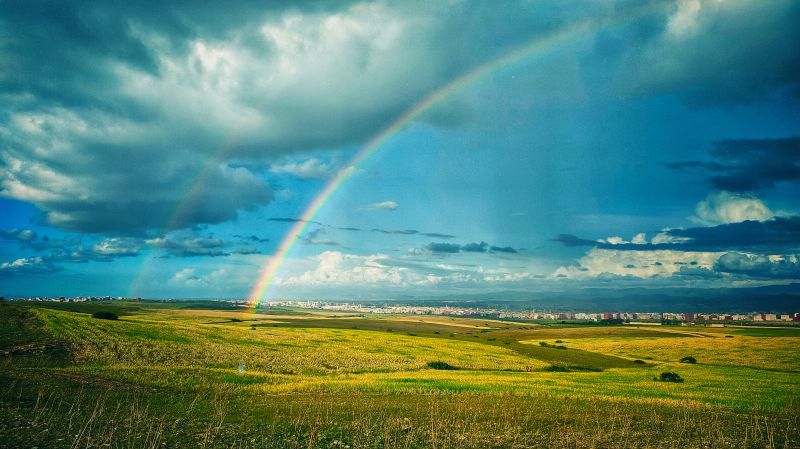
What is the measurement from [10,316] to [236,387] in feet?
182

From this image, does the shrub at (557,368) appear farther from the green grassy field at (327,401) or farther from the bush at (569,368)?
the green grassy field at (327,401)

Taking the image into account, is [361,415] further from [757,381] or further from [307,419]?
[757,381]

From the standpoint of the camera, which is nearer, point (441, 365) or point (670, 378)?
point (670, 378)

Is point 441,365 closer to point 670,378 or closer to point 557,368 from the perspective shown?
point 557,368

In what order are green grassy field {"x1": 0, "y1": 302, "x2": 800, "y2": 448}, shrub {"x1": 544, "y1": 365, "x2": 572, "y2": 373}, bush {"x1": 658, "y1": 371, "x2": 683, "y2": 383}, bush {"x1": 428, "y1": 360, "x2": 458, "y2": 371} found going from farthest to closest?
shrub {"x1": 544, "y1": 365, "x2": 572, "y2": 373} → bush {"x1": 428, "y1": 360, "x2": 458, "y2": 371} → bush {"x1": 658, "y1": 371, "x2": 683, "y2": 383} → green grassy field {"x1": 0, "y1": 302, "x2": 800, "y2": 448}

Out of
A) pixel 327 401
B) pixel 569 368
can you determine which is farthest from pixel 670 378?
pixel 327 401

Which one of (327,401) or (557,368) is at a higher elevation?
(327,401)

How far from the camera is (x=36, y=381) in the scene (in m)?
28.5

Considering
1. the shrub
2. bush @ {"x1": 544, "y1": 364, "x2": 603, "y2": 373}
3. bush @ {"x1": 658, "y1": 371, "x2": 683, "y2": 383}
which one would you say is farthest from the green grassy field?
bush @ {"x1": 658, "y1": 371, "x2": 683, "y2": 383}

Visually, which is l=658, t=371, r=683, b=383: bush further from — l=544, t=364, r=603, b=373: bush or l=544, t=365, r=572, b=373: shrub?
l=544, t=365, r=572, b=373: shrub

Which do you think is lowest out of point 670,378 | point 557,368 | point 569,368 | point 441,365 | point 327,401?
point 569,368

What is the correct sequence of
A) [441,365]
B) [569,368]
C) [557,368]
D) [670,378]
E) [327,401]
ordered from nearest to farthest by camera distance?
[327,401] → [670,378] → [441,365] → [557,368] → [569,368]

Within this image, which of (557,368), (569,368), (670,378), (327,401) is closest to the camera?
(327,401)

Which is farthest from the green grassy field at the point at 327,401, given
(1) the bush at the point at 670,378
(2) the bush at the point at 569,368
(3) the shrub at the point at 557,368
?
(1) the bush at the point at 670,378
